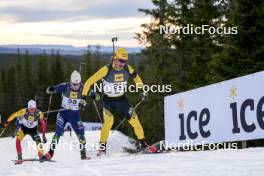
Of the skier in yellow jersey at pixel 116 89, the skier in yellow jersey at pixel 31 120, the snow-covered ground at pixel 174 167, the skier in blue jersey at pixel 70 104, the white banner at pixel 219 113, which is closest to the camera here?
the snow-covered ground at pixel 174 167

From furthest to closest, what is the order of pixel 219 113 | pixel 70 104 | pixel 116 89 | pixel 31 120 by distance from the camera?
pixel 31 120 → pixel 70 104 → pixel 116 89 → pixel 219 113

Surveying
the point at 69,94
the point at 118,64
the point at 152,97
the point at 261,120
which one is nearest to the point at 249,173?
the point at 261,120

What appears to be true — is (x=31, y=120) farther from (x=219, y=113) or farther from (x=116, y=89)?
(x=219, y=113)

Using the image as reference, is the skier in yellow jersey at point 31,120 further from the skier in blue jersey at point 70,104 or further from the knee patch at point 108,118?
the knee patch at point 108,118

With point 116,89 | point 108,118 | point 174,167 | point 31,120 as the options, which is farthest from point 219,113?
point 31,120

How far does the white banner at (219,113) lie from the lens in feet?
30.2

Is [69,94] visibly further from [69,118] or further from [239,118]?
[239,118]

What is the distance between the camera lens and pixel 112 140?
127 ft

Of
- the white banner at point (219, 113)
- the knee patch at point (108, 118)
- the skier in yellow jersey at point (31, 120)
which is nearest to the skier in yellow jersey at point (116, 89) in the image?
the knee patch at point (108, 118)

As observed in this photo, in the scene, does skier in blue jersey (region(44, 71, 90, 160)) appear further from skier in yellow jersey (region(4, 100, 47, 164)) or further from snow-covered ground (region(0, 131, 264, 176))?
snow-covered ground (region(0, 131, 264, 176))

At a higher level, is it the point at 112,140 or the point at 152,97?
the point at 152,97

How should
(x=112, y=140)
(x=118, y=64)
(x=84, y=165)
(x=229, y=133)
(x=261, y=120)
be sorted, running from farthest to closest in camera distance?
(x=112, y=140) < (x=118, y=64) < (x=229, y=133) < (x=261, y=120) < (x=84, y=165)

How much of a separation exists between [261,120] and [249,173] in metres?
2.86

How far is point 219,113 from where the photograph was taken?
33.4 feet
